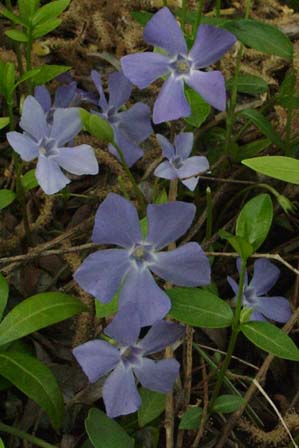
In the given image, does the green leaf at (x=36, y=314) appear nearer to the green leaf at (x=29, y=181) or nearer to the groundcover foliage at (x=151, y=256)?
the groundcover foliage at (x=151, y=256)

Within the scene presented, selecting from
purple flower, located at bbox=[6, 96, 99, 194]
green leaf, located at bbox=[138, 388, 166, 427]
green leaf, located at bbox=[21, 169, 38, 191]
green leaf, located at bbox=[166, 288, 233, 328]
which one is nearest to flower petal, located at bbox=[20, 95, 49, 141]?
purple flower, located at bbox=[6, 96, 99, 194]

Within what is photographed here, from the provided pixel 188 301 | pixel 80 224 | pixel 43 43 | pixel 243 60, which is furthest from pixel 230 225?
pixel 43 43

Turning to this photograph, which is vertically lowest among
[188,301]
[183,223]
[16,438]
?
[16,438]

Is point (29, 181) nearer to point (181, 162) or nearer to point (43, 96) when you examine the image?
point (43, 96)

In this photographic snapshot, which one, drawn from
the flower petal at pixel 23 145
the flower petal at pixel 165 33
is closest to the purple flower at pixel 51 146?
the flower petal at pixel 23 145

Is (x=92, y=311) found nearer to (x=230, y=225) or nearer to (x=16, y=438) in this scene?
(x=16, y=438)

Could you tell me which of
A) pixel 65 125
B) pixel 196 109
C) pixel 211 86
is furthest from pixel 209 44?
pixel 65 125
